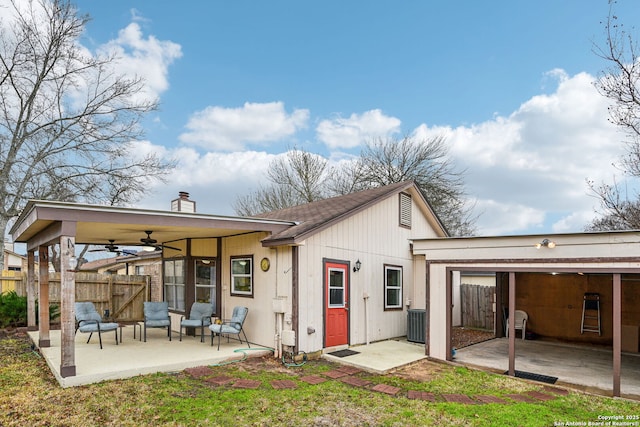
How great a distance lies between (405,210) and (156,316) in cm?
678

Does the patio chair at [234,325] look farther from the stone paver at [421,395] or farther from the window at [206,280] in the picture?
the stone paver at [421,395]

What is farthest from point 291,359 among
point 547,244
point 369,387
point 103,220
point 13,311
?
point 13,311

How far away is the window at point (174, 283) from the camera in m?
10.5

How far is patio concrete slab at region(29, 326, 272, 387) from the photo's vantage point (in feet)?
19.1

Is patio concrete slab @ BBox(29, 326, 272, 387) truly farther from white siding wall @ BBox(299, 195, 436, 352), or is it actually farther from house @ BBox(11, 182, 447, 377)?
white siding wall @ BBox(299, 195, 436, 352)

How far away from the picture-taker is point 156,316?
8867mm

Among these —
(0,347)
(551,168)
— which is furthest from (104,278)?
(551,168)

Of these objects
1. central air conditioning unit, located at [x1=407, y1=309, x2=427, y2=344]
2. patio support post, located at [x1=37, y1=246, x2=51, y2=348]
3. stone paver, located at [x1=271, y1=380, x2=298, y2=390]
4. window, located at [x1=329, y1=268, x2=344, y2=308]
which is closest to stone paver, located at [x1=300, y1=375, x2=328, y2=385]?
stone paver, located at [x1=271, y1=380, x2=298, y2=390]

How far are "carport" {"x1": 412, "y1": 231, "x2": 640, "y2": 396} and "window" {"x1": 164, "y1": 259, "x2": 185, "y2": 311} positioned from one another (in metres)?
6.35

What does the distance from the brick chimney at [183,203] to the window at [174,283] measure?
1.40m

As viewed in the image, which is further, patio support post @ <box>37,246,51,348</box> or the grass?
patio support post @ <box>37,246,51,348</box>

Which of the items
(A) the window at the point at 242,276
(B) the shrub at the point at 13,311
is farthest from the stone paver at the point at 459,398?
(B) the shrub at the point at 13,311

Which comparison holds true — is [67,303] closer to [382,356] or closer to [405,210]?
[382,356]

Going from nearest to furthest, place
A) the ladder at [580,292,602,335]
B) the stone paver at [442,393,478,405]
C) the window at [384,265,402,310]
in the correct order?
the stone paver at [442,393,478,405]
the ladder at [580,292,602,335]
the window at [384,265,402,310]
